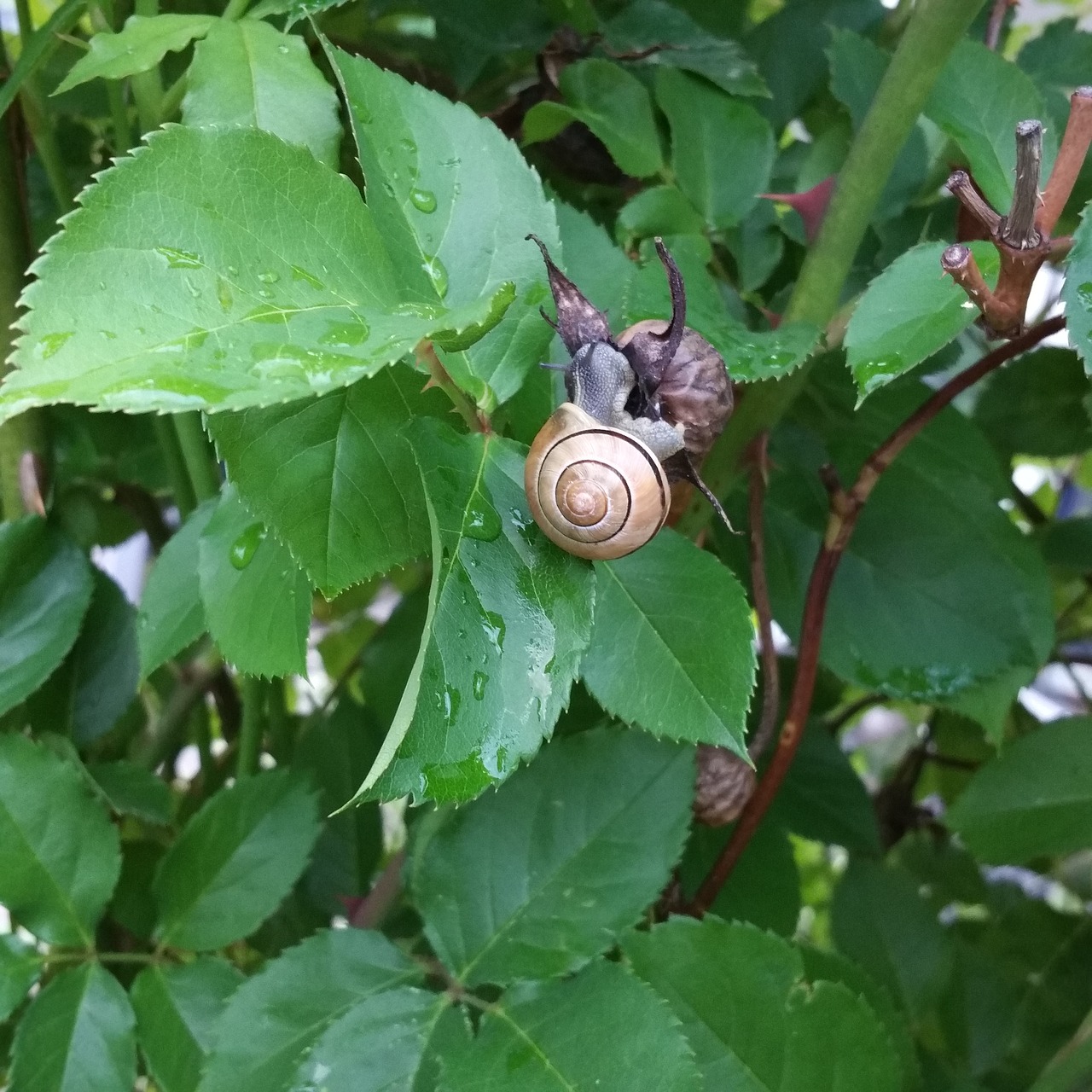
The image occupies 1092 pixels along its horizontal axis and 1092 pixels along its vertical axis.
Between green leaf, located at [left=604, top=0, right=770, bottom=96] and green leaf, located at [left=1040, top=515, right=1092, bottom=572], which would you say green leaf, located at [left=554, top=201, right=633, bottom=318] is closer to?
green leaf, located at [left=604, top=0, right=770, bottom=96]

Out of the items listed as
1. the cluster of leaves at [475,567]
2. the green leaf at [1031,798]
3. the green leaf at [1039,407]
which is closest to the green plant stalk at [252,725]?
the cluster of leaves at [475,567]

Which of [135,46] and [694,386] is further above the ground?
[135,46]

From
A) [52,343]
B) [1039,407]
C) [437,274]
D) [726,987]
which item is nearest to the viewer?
[52,343]

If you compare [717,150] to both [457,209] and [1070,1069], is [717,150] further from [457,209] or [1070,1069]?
[1070,1069]

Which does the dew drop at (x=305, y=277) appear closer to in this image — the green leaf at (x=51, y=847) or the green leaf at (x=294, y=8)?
the green leaf at (x=294, y=8)

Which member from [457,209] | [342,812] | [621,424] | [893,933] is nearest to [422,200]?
[457,209]
